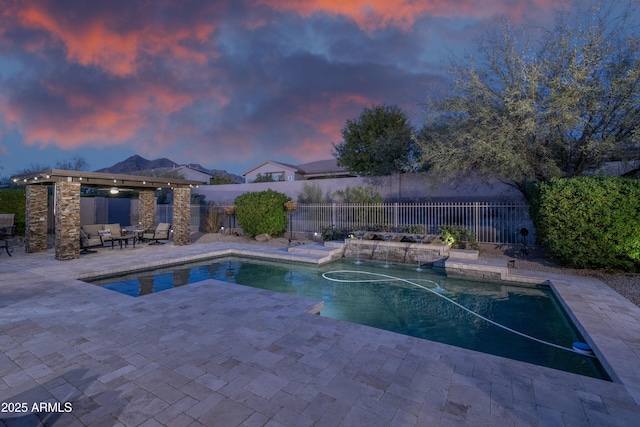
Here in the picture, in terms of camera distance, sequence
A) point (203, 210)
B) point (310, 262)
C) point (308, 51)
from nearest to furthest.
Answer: point (310, 262) < point (308, 51) < point (203, 210)

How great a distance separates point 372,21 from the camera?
11.3 m

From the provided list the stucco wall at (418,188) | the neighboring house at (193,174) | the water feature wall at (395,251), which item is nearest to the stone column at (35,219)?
the stucco wall at (418,188)

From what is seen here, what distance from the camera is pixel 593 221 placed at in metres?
6.84

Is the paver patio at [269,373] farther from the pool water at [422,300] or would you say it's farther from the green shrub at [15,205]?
the green shrub at [15,205]

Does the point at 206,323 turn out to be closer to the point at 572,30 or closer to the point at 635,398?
the point at 635,398

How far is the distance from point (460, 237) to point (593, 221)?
3566 mm

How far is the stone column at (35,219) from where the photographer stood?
32.3 feet

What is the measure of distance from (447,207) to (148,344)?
1039 centimetres

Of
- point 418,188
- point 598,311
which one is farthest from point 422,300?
point 418,188

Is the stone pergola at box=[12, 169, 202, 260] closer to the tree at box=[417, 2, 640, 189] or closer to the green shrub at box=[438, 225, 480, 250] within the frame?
the tree at box=[417, 2, 640, 189]

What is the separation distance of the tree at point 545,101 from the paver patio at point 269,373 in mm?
5610

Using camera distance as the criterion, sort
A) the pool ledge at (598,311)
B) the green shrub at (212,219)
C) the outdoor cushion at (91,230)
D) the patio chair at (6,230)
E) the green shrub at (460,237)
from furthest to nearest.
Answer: the green shrub at (212,219) < the outdoor cushion at (91,230) < the green shrub at (460,237) < the patio chair at (6,230) < the pool ledge at (598,311)

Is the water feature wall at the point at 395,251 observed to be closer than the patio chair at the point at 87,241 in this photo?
Yes

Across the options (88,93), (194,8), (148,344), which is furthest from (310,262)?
(88,93)
